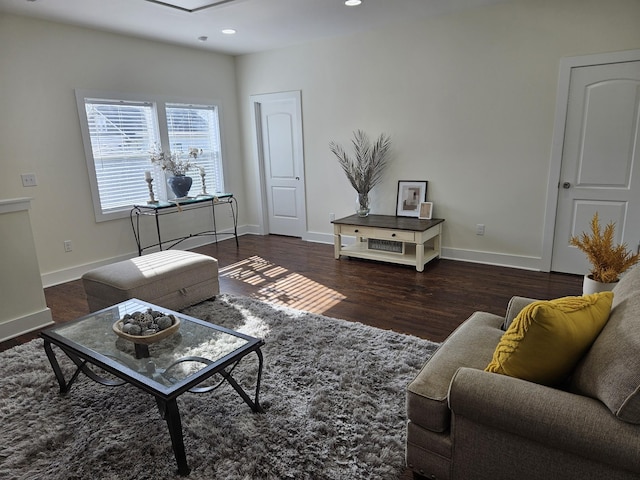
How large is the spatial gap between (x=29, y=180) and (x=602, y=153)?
546 centimetres

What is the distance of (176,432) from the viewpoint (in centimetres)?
171

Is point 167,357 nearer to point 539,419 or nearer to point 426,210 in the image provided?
point 539,419

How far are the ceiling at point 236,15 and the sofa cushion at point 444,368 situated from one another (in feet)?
10.6

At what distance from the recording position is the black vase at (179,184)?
5.07 metres

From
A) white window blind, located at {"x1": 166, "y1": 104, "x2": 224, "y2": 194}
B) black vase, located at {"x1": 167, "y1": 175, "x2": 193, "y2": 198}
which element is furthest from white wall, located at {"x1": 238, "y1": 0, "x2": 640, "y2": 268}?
black vase, located at {"x1": 167, "y1": 175, "x2": 193, "y2": 198}

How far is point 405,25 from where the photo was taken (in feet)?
15.0

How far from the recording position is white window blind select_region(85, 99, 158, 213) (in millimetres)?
4625

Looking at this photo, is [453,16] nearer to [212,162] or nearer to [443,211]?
[443,211]

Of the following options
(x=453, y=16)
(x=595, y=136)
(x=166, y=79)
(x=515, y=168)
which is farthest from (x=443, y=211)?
(x=166, y=79)

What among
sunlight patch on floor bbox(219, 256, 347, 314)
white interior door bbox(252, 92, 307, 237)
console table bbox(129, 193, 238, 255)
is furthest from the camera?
white interior door bbox(252, 92, 307, 237)

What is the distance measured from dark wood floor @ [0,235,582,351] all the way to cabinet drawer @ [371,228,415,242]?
341 mm

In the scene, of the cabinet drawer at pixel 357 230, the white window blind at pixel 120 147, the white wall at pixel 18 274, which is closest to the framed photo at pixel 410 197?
the cabinet drawer at pixel 357 230

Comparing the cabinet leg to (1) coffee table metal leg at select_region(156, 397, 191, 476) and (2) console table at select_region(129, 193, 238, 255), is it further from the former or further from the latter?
(1) coffee table metal leg at select_region(156, 397, 191, 476)

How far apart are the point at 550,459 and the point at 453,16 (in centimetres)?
Result: 428
